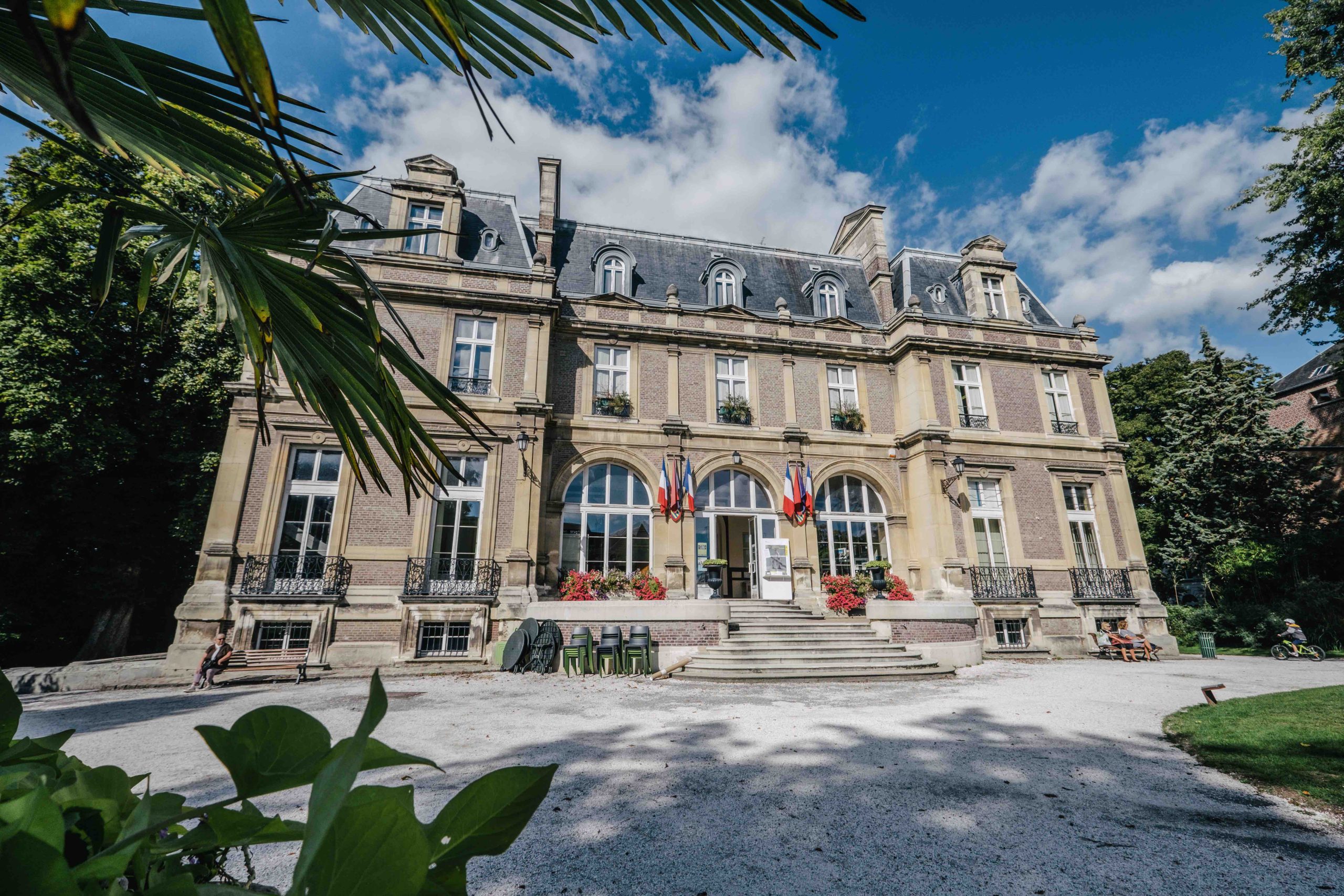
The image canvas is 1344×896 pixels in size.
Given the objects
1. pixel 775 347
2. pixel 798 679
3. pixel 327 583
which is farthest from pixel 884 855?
pixel 775 347

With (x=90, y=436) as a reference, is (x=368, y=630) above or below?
below

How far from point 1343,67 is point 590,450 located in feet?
56.5

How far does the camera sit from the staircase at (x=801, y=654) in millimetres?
11633

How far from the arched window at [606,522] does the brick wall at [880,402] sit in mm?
6774

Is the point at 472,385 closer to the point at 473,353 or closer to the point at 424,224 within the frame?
the point at 473,353

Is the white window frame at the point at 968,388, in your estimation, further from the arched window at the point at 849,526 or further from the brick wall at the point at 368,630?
the brick wall at the point at 368,630

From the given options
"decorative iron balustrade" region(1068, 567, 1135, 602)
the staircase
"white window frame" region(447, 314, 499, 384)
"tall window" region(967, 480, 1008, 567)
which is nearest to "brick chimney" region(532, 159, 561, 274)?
"white window frame" region(447, 314, 499, 384)

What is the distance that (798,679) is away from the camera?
A: 451 inches

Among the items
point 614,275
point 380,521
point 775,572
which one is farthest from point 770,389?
point 380,521

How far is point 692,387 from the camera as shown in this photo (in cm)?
1745

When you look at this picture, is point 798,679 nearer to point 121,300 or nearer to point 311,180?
point 311,180

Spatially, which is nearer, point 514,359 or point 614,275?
point 514,359

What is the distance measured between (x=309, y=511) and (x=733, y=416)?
10264mm

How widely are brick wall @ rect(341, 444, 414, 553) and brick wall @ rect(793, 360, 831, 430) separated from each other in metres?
10.2
